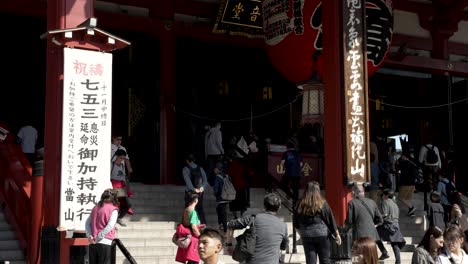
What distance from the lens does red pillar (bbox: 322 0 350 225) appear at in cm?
1230

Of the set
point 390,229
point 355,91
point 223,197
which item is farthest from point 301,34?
point 390,229

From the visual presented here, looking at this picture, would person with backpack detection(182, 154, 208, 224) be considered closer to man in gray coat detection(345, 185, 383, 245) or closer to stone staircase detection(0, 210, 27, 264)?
stone staircase detection(0, 210, 27, 264)

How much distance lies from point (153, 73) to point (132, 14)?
4.81ft

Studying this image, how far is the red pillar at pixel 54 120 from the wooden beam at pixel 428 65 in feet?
34.6

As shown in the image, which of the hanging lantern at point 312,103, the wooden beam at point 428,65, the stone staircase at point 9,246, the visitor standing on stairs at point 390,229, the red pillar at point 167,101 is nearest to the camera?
the stone staircase at point 9,246

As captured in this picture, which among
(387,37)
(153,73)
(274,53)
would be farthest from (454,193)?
(153,73)

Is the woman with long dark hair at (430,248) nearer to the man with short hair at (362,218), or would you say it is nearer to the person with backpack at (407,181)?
the man with short hair at (362,218)

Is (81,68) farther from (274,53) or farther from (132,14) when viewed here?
(132,14)

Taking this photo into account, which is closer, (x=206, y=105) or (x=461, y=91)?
(x=206, y=105)

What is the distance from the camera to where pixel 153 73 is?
17250 millimetres

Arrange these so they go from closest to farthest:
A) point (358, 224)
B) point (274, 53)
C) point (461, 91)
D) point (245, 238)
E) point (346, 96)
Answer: point (245, 238)
point (358, 224)
point (346, 96)
point (274, 53)
point (461, 91)

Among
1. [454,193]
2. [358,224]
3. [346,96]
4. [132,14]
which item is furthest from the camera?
[132,14]

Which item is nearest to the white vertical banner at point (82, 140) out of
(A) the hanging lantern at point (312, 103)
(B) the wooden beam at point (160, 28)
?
(A) the hanging lantern at point (312, 103)

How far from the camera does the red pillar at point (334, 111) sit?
12.3m
